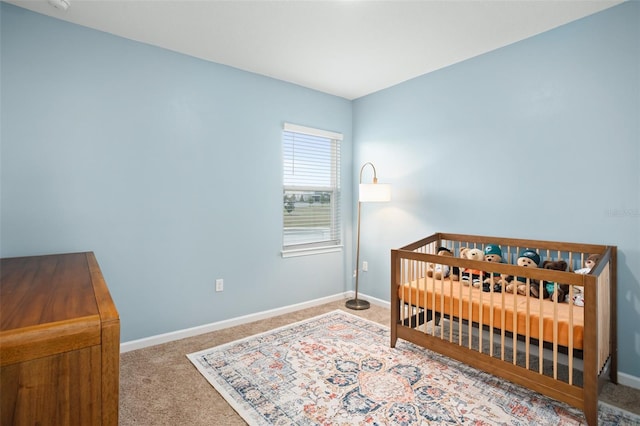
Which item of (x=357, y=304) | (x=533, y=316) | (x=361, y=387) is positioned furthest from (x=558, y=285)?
(x=357, y=304)

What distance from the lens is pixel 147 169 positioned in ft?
8.43

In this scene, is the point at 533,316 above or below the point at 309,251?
below

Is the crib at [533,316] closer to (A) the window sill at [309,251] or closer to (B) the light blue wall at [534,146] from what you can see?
(B) the light blue wall at [534,146]

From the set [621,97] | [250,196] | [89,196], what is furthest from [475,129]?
[89,196]

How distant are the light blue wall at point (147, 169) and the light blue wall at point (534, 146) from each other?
1.20 meters

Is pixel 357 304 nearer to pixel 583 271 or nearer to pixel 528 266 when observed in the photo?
pixel 528 266

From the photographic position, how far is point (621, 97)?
207 cm

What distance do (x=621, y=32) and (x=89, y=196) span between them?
3696mm

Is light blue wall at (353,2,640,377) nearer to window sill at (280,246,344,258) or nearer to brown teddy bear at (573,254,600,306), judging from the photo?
brown teddy bear at (573,254,600,306)

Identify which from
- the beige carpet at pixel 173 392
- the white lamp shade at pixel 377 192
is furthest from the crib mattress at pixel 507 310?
the white lamp shade at pixel 377 192

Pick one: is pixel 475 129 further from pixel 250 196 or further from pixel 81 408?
pixel 81 408

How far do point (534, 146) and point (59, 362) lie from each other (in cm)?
295

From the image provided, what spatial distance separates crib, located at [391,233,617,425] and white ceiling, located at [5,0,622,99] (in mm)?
1555

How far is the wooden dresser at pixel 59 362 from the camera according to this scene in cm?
85
